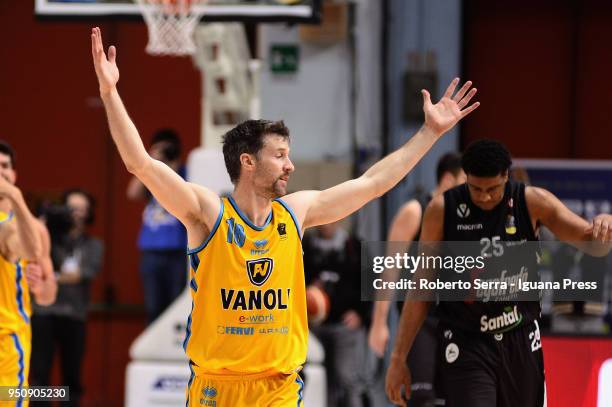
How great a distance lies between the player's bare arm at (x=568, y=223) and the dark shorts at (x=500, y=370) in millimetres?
516

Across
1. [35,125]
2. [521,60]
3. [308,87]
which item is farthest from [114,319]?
[521,60]

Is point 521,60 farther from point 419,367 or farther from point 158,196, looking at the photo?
point 158,196

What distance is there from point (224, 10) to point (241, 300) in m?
4.05

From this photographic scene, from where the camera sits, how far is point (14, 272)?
21.1ft

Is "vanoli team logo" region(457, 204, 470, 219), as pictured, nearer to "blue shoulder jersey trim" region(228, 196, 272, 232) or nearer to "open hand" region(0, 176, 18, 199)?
"blue shoulder jersey trim" region(228, 196, 272, 232)

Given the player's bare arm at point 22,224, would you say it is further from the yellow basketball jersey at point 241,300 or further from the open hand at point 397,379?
the open hand at point 397,379

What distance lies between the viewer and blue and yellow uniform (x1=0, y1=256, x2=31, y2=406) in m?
6.16

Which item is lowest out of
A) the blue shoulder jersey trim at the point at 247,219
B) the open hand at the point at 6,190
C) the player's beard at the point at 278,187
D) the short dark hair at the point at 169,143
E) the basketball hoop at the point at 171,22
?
the blue shoulder jersey trim at the point at 247,219

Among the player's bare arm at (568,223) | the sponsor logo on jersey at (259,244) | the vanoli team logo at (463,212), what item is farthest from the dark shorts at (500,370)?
the sponsor logo on jersey at (259,244)

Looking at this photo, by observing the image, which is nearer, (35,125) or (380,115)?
(380,115)

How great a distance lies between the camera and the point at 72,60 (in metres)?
12.4

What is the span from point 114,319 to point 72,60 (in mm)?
3144

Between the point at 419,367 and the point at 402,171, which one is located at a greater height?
the point at 402,171

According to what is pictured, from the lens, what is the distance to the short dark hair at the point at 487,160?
5223 mm
